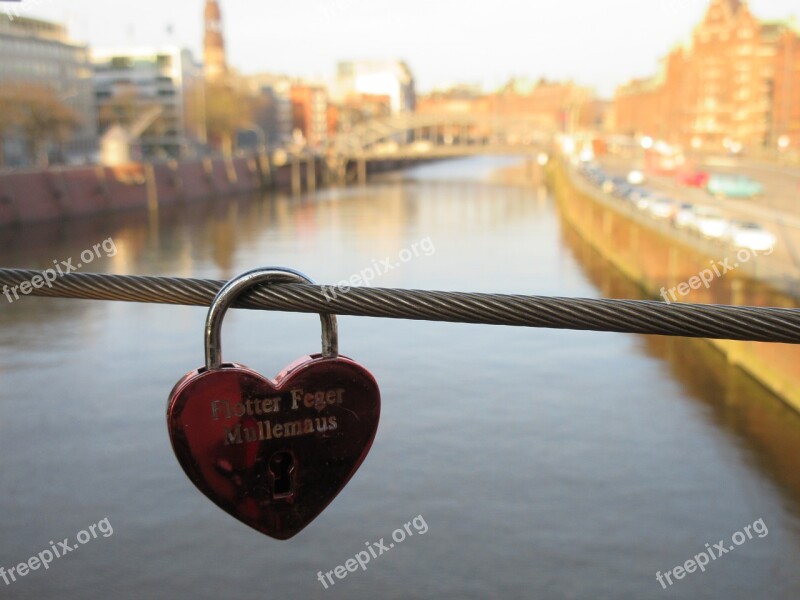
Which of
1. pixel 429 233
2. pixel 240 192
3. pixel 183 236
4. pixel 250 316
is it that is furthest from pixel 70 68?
pixel 250 316

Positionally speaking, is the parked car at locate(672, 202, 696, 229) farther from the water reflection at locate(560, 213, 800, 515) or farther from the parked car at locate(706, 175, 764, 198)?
the water reflection at locate(560, 213, 800, 515)

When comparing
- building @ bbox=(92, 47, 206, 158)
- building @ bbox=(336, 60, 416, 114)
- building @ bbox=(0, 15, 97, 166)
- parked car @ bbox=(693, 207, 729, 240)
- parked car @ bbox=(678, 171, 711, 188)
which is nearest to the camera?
parked car @ bbox=(693, 207, 729, 240)

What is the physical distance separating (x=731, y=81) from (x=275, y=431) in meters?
55.6

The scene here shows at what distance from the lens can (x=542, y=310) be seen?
36.8 inches

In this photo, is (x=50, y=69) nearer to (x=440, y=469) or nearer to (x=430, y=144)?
(x=430, y=144)

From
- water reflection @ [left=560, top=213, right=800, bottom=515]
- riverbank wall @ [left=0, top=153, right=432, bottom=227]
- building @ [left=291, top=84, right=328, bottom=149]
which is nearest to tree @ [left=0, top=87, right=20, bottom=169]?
riverbank wall @ [left=0, top=153, right=432, bottom=227]

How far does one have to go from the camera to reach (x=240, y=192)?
4519 cm

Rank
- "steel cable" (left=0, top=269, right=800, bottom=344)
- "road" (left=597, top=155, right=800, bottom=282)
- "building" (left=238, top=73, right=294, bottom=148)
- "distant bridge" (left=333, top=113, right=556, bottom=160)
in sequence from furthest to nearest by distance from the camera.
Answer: "building" (left=238, top=73, right=294, bottom=148) → "distant bridge" (left=333, top=113, right=556, bottom=160) → "road" (left=597, top=155, right=800, bottom=282) → "steel cable" (left=0, top=269, right=800, bottom=344)

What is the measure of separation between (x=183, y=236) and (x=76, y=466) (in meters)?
19.2

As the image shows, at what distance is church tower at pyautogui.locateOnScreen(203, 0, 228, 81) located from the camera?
73.4 m

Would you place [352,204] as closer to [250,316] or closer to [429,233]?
[429,233]

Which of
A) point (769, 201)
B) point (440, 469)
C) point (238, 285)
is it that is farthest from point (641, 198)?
point (238, 285)

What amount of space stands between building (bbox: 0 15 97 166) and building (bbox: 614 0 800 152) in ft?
106

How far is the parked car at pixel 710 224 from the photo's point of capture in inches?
728
